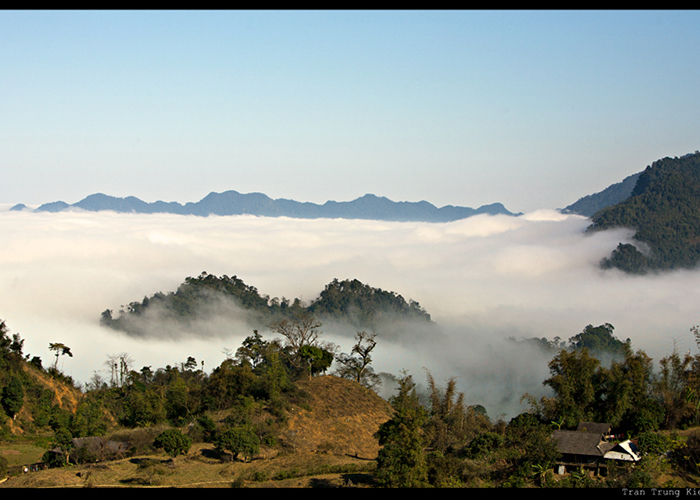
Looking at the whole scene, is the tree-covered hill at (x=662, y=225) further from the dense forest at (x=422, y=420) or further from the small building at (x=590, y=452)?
the small building at (x=590, y=452)

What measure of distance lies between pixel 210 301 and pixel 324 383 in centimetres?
6735

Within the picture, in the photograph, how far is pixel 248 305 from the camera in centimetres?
9869

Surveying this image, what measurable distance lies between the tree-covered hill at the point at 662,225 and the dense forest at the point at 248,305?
198 ft

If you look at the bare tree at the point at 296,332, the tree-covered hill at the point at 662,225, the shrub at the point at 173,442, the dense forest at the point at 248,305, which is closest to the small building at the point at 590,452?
the shrub at the point at 173,442

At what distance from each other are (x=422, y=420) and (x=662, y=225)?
136322mm

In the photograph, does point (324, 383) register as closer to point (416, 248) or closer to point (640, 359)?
point (640, 359)

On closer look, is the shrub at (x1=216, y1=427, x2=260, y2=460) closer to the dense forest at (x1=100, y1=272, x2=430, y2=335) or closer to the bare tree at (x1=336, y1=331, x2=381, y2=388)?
the bare tree at (x1=336, y1=331, x2=381, y2=388)

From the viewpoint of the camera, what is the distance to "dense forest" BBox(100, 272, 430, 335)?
3821 inches

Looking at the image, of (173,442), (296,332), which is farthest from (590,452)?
(296,332)

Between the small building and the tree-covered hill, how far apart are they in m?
124

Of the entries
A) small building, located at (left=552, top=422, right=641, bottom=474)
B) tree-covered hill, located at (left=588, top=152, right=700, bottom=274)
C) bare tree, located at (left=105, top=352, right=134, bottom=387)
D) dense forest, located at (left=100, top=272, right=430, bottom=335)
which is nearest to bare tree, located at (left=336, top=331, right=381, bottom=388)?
bare tree, located at (left=105, top=352, right=134, bottom=387)

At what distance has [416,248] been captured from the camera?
19750 cm
